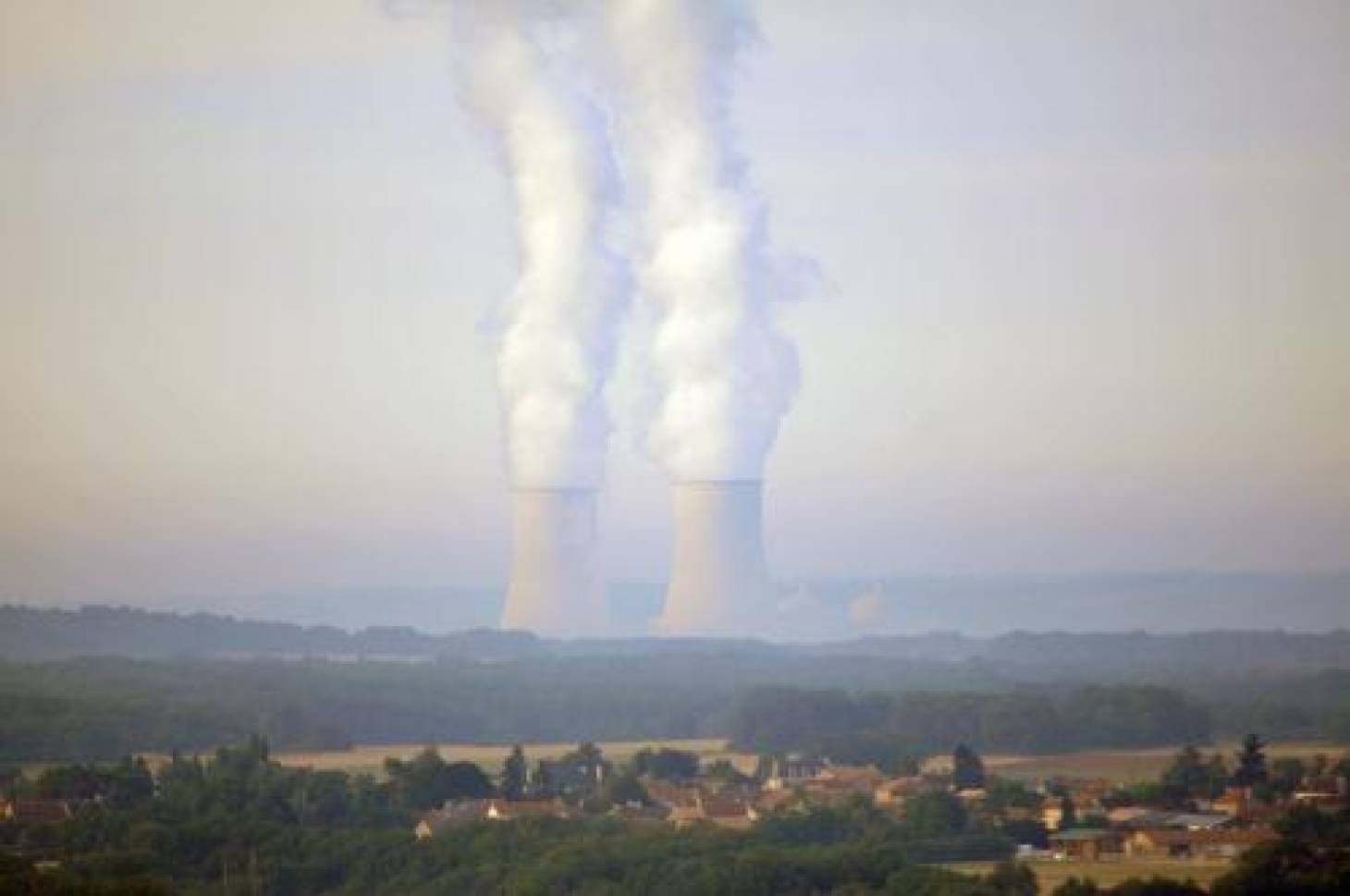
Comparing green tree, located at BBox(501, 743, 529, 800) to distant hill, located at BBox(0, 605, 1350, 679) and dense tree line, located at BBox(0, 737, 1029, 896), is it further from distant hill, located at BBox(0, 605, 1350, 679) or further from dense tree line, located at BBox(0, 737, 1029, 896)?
distant hill, located at BBox(0, 605, 1350, 679)

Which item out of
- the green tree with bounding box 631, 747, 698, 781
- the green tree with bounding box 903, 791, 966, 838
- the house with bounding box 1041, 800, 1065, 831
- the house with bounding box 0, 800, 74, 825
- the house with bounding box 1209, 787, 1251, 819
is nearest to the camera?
the green tree with bounding box 903, 791, 966, 838

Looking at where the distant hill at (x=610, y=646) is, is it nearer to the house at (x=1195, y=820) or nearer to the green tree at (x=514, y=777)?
the green tree at (x=514, y=777)

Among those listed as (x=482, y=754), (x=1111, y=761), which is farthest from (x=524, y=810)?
(x=482, y=754)

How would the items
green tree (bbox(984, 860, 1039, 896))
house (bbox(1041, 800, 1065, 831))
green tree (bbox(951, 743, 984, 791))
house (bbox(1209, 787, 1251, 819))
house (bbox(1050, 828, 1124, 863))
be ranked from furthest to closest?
green tree (bbox(951, 743, 984, 791)) → house (bbox(1209, 787, 1251, 819)) → house (bbox(1041, 800, 1065, 831)) → house (bbox(1050, 828, 1124, 863)) → green tree (bbox(984, 860, 1039, 896))

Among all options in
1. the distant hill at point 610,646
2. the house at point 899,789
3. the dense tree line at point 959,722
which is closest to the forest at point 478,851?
the house at point 899,789

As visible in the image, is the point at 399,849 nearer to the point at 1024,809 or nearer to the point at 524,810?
the point at 524,810

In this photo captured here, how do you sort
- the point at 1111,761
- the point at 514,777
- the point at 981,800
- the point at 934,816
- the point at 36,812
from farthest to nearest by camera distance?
the point at 1111,761
the point at 514,777
the point at 36,812
the point at 981,800
the point at 934,816

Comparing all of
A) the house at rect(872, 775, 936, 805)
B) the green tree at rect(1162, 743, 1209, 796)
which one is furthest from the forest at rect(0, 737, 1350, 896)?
the green tree at rect(1162, 743, 1209, 796)
